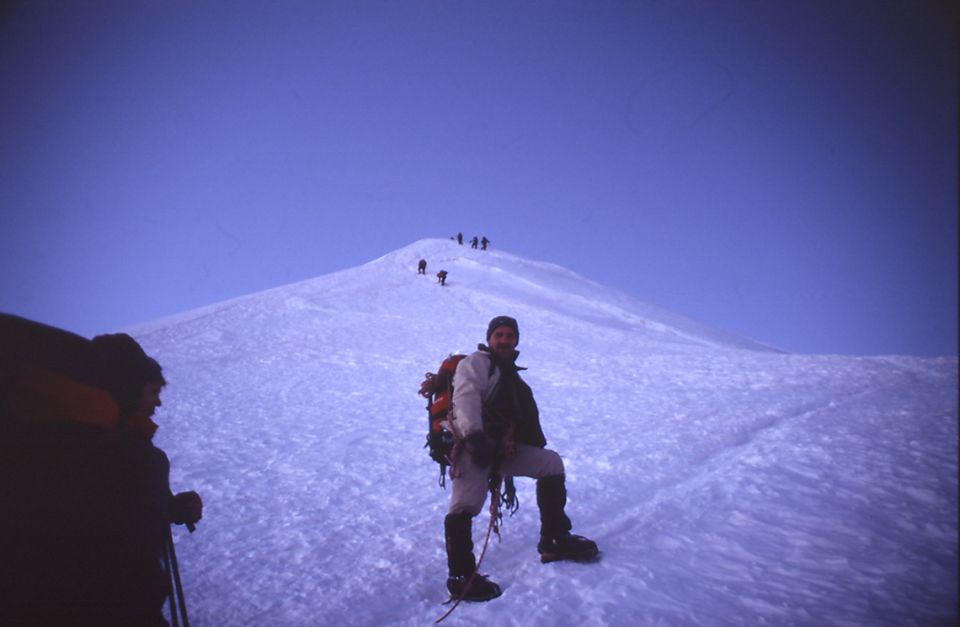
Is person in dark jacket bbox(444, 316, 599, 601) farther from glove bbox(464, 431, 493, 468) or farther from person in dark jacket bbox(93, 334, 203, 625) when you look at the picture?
person in dark jacket bbox(93, 334, 203, 625)

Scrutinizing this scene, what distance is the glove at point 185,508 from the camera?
2.32 metres

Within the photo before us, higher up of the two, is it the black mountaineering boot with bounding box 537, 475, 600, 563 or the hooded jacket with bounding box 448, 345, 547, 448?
the hooded jacket with bounding box 448, 345, 547, 448

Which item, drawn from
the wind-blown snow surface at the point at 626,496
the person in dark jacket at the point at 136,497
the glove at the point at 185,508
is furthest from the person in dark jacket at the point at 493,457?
the person in dark jacket at the point at 136,497

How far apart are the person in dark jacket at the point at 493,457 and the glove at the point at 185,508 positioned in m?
1.41

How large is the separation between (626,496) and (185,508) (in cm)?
355

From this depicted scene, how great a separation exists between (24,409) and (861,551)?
14.7ft

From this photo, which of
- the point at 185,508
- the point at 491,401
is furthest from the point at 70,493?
the point at 491,401

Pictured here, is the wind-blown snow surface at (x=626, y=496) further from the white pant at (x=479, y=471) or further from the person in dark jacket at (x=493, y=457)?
the white pant at (x=479, y=471)

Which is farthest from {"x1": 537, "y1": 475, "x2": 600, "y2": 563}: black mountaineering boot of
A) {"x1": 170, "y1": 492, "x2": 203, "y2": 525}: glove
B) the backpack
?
{"x1": 170, "y1": 492, "x2": 203, "y2": 525}: glove

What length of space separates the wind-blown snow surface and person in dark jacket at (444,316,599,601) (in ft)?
0.54

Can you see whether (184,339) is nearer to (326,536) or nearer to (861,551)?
A: (326,536)

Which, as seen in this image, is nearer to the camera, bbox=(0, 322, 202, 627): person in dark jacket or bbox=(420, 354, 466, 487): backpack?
bbox=(0, 322, 202, 627): person in dark jacket

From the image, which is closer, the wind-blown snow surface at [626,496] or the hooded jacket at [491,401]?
the wind-blown snow surface at [626,496]

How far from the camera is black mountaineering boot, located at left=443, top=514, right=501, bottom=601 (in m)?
2.75
